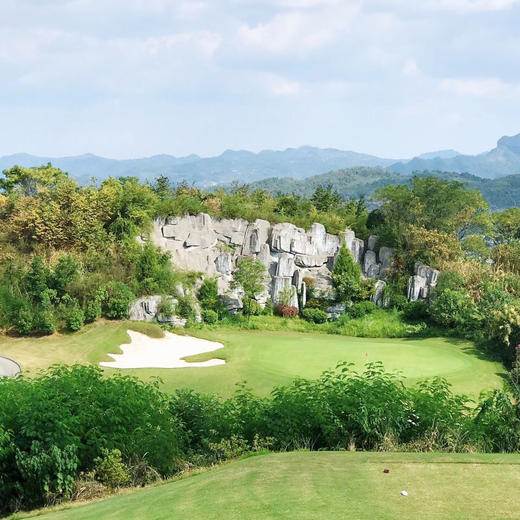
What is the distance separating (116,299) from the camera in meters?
25.0

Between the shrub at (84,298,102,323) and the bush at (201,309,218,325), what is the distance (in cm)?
530

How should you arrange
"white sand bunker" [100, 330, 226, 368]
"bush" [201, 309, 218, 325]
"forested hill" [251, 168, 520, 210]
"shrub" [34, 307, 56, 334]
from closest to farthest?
"white sand bunker" [100, 330, 226, 368], "shrub" [34, 307, 56, 334], "bush" [201, 309, 218, 325], "forested hill" [251, 168, 520, 210]

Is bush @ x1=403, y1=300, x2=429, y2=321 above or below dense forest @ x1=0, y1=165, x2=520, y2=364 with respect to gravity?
below

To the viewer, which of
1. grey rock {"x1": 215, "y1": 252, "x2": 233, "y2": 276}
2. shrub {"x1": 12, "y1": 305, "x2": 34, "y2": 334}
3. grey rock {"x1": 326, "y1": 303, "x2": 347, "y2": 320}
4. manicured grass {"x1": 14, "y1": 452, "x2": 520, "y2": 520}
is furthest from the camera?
grey rock {"x1": 215, "y1": 252, "x2": 233, "y2": 276}

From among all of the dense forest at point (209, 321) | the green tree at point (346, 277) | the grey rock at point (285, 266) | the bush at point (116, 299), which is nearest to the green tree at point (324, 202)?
the dense forest at point (209, 321)

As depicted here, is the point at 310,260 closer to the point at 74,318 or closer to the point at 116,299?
the point at 116,299

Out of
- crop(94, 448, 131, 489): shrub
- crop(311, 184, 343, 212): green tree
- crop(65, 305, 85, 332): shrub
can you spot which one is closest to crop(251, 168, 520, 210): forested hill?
crop(311, 184, 343, 212): green tree

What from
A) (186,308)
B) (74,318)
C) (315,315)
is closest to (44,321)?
(74,318)

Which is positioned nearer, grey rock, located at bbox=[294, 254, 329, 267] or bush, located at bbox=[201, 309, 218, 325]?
bush, located at bbox=[201, 309, 218, 325]

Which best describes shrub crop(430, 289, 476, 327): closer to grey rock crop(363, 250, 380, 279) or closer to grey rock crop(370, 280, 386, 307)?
grey rock crop(370, 280, 386, 307)

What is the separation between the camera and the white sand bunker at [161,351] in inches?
802

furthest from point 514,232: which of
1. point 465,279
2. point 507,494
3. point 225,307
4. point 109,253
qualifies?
point 507,494

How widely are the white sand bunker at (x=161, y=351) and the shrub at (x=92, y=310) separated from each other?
1.93 metres

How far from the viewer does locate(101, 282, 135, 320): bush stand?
2495 cm
